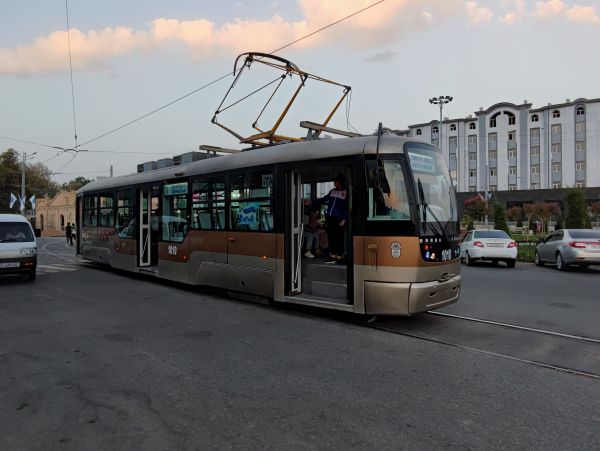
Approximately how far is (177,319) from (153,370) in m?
2.59

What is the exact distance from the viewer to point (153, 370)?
5.11 m

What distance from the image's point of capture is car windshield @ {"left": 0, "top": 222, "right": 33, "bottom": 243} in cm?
1259

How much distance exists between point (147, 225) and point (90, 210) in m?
4.21

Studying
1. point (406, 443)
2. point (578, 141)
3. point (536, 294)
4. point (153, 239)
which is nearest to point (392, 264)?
point (406, 443)

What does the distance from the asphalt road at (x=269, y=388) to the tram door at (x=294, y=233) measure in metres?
0.69

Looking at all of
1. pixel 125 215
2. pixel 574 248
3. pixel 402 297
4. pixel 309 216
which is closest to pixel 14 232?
pixel 125 215

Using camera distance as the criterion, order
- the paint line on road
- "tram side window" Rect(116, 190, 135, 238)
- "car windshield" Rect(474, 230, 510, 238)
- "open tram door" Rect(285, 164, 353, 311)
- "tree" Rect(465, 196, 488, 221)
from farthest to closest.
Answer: "tree" Rect(465, 196, 488, 221), "car windshield" Rect(474, 230, 510, 238), "tram side window" Rect(116, 190, 135, 238), "open tram door" Rect(285, 164, 353, 311), the paint line on road

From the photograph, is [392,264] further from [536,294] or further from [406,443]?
[536,294]

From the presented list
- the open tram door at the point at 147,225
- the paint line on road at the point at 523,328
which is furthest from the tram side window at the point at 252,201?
the open tram door at the point at 147,225

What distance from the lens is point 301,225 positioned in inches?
324

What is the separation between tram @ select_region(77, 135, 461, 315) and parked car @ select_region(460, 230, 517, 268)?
405 inches

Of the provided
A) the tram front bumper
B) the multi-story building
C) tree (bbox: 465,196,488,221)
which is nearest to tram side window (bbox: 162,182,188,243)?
the tram front bumper

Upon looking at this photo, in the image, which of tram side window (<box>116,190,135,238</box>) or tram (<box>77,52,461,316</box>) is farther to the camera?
tram side window (<box>116,190,135,238</box>)

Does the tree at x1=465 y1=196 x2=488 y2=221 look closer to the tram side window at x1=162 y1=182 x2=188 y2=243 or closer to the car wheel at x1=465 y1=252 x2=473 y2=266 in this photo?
the car wheel at x1=465 y1=252 x2=473 y2=266
